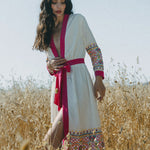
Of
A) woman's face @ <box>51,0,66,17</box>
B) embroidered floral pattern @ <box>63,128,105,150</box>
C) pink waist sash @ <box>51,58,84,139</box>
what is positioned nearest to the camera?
embroidered floral pattern @ <box>63,128,105,150</box>

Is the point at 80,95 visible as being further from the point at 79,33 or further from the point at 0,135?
the point at 0,135

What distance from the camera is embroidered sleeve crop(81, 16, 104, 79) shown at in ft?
7.12

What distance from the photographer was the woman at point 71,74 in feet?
6.54

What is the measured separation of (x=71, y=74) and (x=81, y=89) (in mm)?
151

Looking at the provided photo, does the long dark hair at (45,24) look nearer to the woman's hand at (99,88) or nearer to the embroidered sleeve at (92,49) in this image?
the embroidered sleeve at (92,49)

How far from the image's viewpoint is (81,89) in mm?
2086

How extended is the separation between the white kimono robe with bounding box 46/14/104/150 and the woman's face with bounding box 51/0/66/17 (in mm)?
100

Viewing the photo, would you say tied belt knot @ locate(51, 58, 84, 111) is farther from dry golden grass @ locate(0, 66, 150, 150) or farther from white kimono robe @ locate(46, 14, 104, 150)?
dry golden grass @ locate(0, 66, 150, 150)

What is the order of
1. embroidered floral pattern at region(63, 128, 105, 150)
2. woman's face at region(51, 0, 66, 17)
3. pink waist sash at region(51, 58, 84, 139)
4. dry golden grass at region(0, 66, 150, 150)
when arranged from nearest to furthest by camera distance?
dry golden grass at region(0, 66, 150, 150), embroidered floral pattern at region(63, 128, 105, 150), pink waist sash at region(51, 58, 84, 139), woman's face at region(51, 0, 66, 17)

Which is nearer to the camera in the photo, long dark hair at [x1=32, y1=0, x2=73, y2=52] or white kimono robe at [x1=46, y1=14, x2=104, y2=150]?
white kimono robe at [x1=46, y1=14, x2=104, y2=150]

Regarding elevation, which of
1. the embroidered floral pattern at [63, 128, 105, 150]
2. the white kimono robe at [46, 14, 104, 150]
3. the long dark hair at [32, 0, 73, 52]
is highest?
the long dark hair at [32, 0, 73, 52]

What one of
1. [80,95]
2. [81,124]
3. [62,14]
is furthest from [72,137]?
[62,14]

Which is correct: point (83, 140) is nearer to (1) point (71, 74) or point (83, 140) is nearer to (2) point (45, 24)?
(1) point (71, 74)

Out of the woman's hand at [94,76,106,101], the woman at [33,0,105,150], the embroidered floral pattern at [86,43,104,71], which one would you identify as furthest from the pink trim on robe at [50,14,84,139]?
the woman's hand at [94,76,106,101]
